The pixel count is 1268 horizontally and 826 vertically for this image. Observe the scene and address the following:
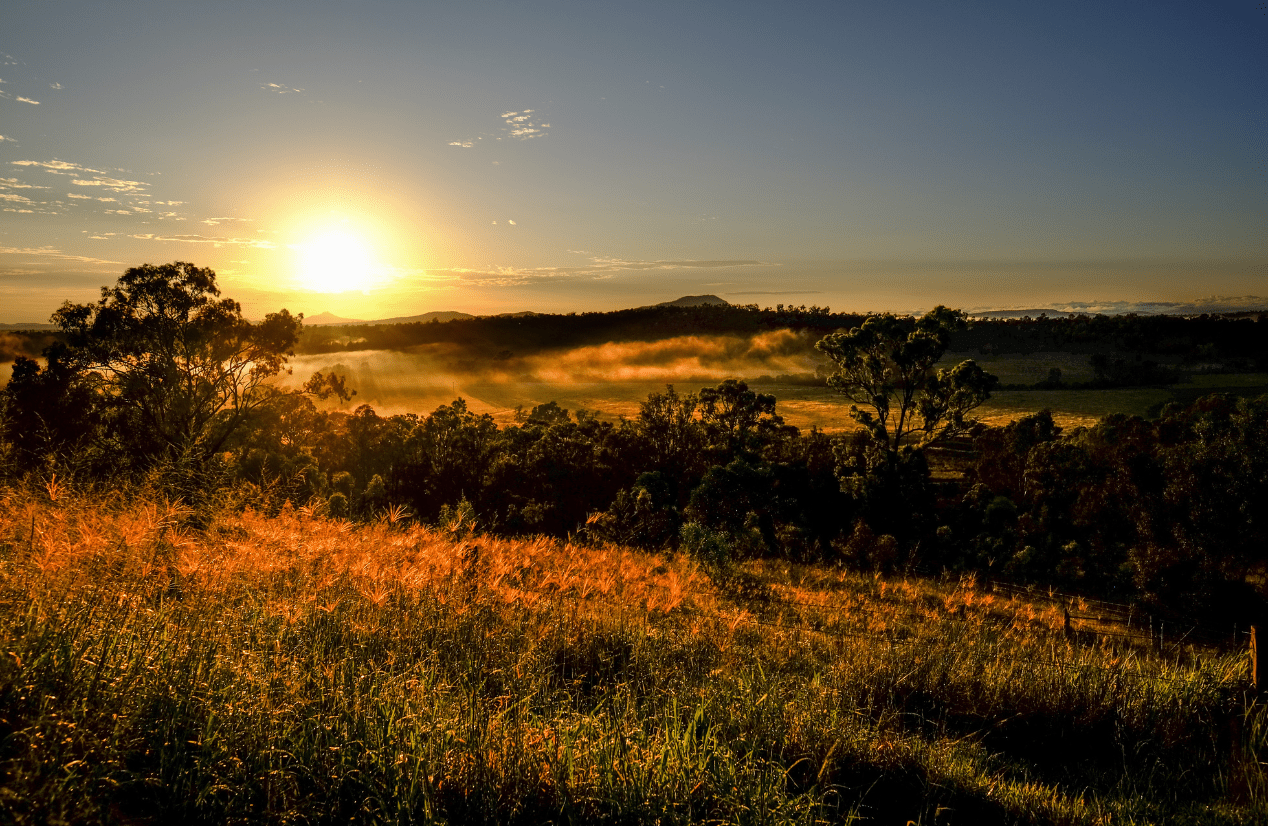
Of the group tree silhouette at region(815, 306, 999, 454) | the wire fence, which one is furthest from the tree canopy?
tree silhouette at region(815, 306, 999, 454)

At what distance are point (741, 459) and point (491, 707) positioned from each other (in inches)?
909

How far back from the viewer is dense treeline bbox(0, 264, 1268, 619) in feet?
73.9

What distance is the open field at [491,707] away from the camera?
312cm

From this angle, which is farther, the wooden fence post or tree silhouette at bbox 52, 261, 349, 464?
tree silhouette at bbox 52, 261, 349, 464

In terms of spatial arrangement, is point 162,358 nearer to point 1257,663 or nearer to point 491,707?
point 491,707

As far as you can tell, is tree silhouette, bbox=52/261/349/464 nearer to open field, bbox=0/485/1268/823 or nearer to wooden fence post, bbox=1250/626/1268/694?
open field, bbox=0/485/1268/823

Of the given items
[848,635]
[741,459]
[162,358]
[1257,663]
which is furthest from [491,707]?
[162,358]

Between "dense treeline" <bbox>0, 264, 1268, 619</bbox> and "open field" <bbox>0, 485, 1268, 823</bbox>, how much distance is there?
9.86 metres

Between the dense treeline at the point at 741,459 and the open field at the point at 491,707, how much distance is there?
388 inches

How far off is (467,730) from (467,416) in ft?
123

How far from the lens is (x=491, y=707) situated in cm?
444

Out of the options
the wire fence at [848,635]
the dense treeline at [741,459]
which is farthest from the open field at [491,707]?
the dense treeline at [741,459]

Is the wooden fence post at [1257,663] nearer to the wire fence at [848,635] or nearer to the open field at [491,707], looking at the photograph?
the open field at [491,707]

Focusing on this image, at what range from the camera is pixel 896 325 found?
37906 mm
